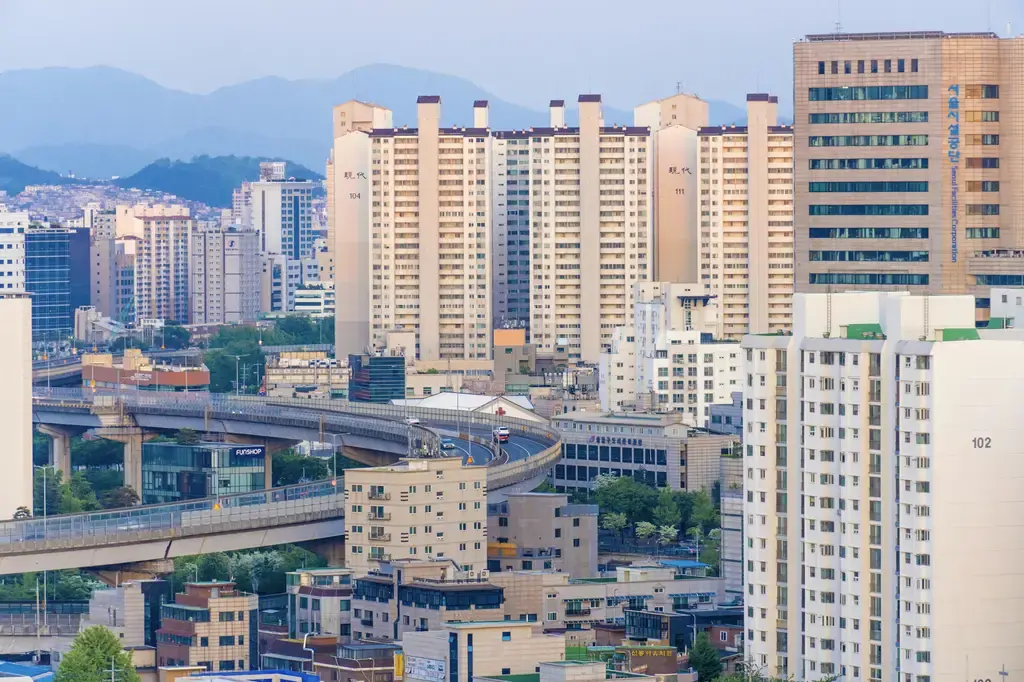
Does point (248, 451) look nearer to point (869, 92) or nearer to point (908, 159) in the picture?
point (869, 92)

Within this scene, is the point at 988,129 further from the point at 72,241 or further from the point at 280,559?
the point at 72,241

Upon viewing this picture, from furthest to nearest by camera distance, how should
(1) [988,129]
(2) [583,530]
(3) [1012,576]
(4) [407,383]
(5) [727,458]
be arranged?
(4) [407,383], (5) [727,458], (2) [583,530], (1) [988,129], (3) [1012,576]

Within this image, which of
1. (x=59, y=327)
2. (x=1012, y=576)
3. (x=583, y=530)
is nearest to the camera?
(x=1012, y=576)

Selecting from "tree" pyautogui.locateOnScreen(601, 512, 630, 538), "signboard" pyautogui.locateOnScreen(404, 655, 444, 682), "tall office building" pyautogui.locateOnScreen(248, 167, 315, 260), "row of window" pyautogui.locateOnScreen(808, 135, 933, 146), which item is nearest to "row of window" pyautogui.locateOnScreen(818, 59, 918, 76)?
"row of window" pyautogui.locateOnScreen(808, 135, 933, 146)

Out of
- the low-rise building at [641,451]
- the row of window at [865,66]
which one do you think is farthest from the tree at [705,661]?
the low-rise building at [641,451]

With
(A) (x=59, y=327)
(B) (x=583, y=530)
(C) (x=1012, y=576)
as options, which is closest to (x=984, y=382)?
(C) (x=1012, y=576)

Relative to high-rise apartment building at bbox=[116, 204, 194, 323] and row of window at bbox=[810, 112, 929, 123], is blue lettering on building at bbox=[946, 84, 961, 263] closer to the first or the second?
row of window at bbox=[810, 112, 929, 123]
